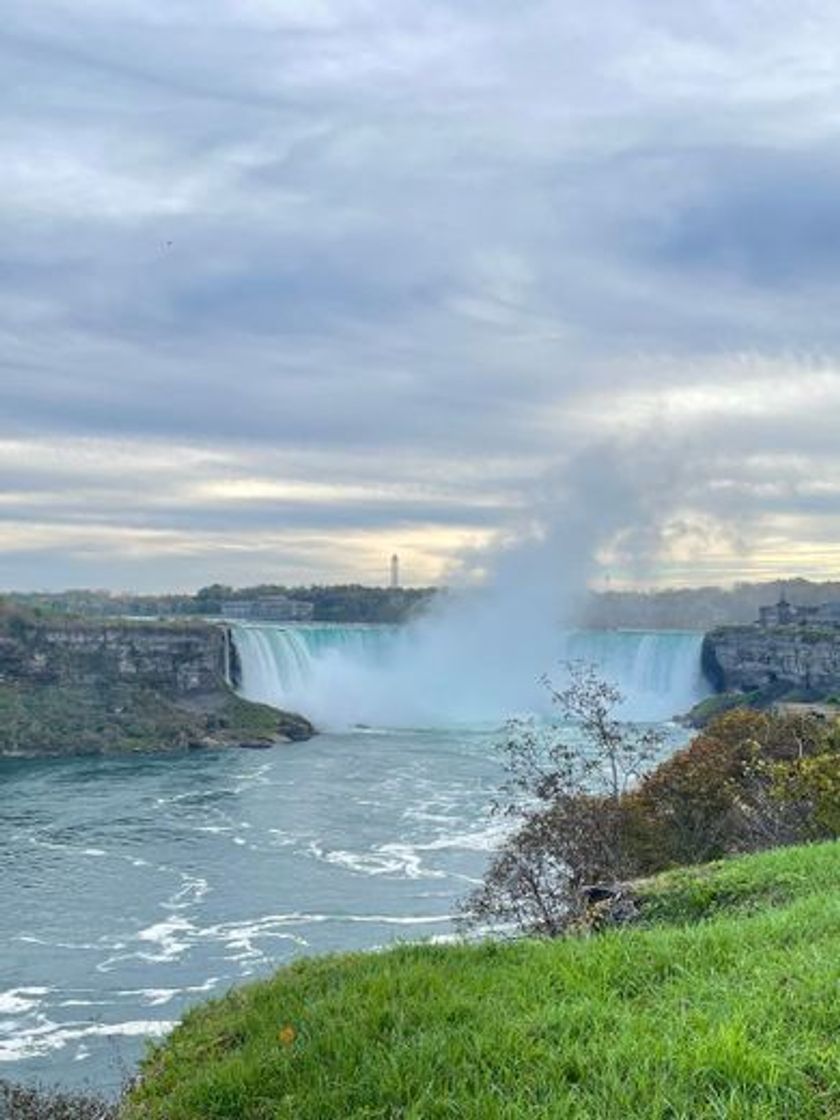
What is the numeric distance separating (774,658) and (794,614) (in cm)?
1837

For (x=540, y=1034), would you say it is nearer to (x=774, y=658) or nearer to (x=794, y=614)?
(x=774, y=658)

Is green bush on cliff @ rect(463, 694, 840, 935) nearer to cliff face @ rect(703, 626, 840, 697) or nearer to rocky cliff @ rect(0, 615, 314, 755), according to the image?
rocky cliff @ rect(0, 615, 314, 755)

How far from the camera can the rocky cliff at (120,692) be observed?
2157 inches

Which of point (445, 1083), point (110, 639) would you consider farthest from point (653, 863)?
point (110, 639)

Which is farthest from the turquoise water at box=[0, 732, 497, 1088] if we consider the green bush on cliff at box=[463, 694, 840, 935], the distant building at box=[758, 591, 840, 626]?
the distant building at box=[758, 591, 840, 626]

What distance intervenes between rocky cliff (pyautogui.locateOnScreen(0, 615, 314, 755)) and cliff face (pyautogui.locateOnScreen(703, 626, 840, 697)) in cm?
2533

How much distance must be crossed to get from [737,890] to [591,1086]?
13.6 ft

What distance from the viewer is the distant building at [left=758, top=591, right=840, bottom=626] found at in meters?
80.1

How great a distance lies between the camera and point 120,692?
6112 cm

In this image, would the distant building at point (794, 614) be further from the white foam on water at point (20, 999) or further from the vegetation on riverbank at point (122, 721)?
the white foam on water at point (20, 999)

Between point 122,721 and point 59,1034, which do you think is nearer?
point 59,1034

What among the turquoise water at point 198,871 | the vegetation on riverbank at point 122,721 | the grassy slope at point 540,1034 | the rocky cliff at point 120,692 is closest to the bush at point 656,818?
the turquoise water at point 198,871

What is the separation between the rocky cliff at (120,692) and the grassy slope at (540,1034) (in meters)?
48.8

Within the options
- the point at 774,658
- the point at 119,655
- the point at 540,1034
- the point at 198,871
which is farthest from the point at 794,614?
the point at 540,1034
